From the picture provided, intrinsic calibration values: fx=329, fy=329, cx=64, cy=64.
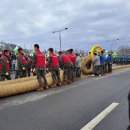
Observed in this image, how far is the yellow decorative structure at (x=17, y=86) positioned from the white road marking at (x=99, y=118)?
467 cm

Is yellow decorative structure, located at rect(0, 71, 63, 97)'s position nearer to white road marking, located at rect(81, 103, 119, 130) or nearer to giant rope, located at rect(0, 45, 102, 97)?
giant rope, located at rect(0, 45, 102, 97)

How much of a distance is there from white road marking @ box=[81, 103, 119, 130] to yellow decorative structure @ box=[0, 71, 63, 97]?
15.3 feet

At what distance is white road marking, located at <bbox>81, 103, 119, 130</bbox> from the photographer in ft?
23.1

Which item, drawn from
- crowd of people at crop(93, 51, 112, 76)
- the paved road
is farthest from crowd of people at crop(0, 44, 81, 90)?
crowd of people at crop(93, 51, 112, 76)

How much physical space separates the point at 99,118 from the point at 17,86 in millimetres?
6275

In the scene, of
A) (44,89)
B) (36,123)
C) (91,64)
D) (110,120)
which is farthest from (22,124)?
(91,64)

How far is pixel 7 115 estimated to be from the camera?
28.1 feet

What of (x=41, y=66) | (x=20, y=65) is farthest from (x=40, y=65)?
(x=20, y=65)

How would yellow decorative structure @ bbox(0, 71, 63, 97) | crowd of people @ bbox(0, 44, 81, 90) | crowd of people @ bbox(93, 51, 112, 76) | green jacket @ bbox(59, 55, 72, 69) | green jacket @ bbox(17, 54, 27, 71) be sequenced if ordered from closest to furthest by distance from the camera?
yellow decorative structure @ bbox(0, 71, 63, 97) < crowd of people @ bbox(0, 44, 81, 90) < green jacket @ bbox(17, 54, 27, 71) < green jacket @ bbox(59, 55, 72, 69) < crowd of people @ bbox(93, 51, 112, 76)

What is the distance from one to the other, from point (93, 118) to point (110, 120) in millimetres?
431

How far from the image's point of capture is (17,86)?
13539mm

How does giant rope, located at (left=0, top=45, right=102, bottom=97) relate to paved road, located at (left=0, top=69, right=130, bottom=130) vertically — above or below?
above

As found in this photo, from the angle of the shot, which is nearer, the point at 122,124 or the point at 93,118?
the point at 122,124

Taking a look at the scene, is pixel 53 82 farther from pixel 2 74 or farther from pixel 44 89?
pixel 2 74
